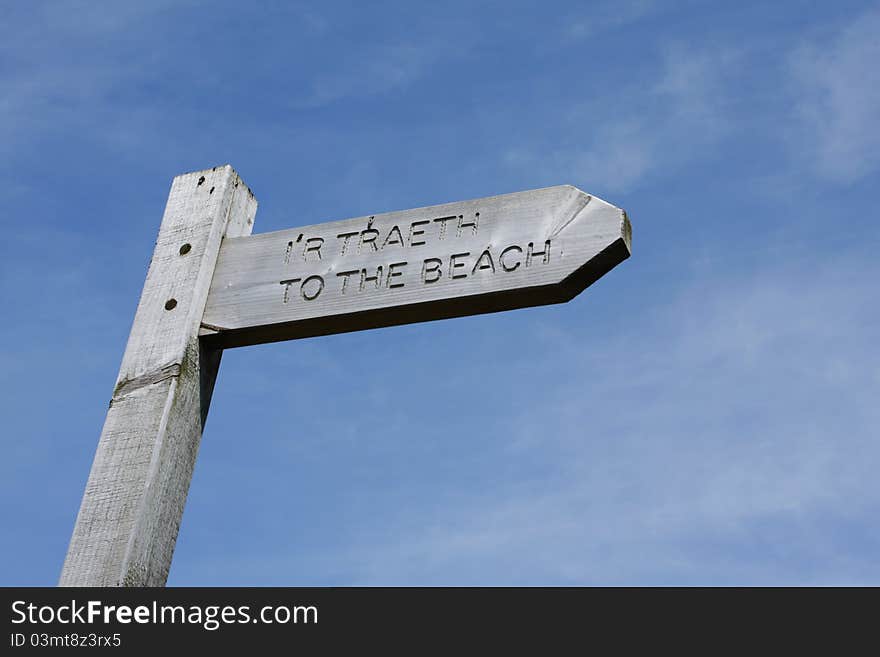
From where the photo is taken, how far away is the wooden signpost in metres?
2.79

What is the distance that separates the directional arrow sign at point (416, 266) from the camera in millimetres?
2812

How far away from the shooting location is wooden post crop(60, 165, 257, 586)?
9.05ft

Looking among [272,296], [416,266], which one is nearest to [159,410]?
[272,296]

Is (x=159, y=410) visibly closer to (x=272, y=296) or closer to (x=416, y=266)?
(x=272, y=296)

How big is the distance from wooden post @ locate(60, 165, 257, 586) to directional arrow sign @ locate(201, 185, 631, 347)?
0.25 feet

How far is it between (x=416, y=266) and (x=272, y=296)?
355mm

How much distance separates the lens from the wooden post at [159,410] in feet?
9.05

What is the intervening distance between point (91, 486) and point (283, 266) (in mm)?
670

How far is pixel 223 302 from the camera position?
307 cm

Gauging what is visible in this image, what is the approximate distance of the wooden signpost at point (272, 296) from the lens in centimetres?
279
